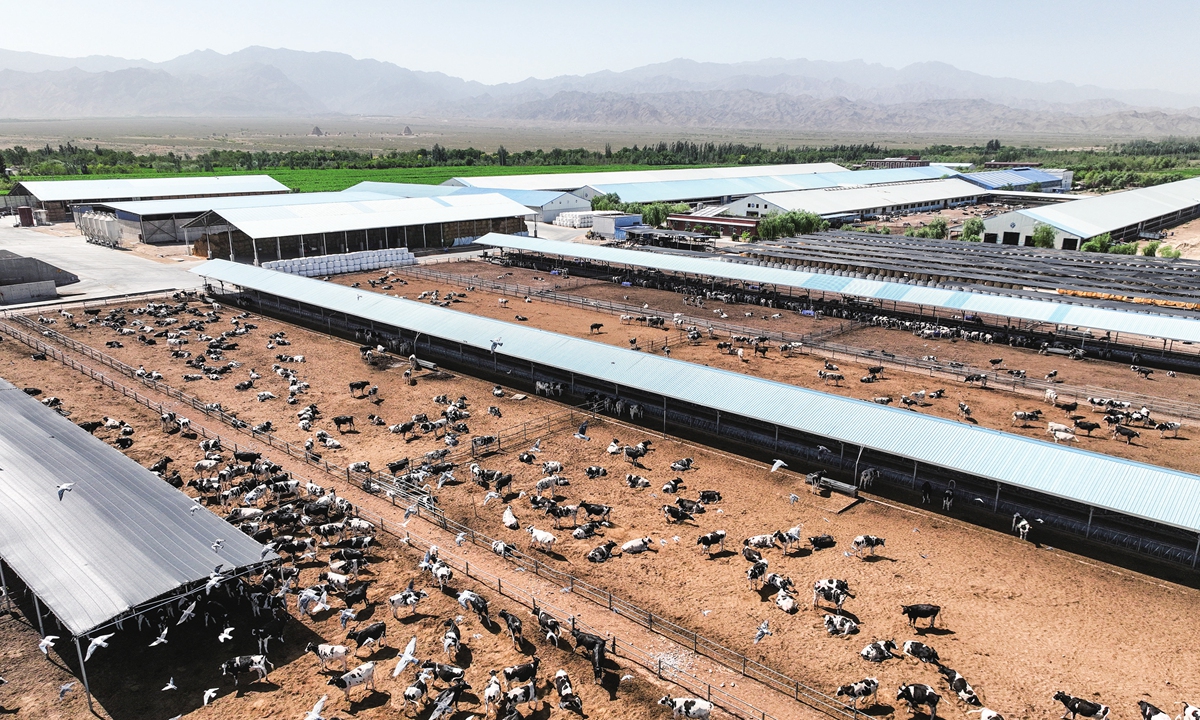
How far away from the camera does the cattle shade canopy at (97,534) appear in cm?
2059

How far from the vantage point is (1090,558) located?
86.3 feet

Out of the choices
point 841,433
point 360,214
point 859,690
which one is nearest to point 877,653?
point 859,690

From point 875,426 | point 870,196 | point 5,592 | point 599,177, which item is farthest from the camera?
point 599,177

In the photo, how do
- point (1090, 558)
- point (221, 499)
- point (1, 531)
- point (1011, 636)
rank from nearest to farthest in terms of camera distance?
point (1011, 636) → point (1, 531) → point (1090, 558) → point (221, 499)

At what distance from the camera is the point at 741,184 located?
140750mm

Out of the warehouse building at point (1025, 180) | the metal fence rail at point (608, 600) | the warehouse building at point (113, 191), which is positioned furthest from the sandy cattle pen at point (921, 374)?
the warehouse building at point (1025, 180)

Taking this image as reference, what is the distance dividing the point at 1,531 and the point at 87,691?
25.8ft

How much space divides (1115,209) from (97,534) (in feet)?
403

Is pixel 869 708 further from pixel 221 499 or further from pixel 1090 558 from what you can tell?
pixel 221 499

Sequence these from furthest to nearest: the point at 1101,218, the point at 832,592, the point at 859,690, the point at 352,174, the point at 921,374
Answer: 1. the point at 352,174
2. the point at 1101,218
3. the point at 921,374
4. the point at 832,592
5. the point at 859,690

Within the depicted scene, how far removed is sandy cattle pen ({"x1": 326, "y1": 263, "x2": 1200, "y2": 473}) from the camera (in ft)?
122

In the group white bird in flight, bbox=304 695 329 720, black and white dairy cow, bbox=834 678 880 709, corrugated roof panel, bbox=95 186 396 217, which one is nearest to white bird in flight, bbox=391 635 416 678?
white bird in flight, bbox=304 695 329 720

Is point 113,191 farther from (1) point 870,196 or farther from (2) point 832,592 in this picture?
(2) point 832,592

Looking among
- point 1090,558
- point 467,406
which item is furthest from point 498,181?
point 1090,558
